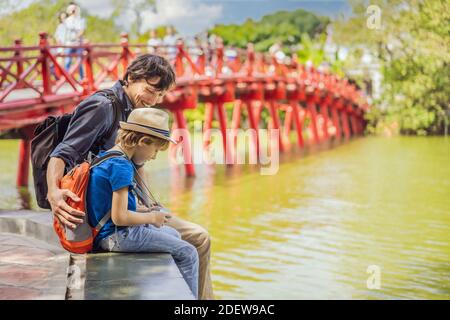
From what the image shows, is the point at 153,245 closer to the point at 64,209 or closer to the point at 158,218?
the point at 158,218

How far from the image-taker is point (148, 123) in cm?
374

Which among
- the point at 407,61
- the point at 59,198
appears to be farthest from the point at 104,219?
the point at 407,61

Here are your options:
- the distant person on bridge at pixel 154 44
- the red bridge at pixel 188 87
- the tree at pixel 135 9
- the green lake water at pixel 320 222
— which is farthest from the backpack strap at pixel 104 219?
the tree at pixel 135 9

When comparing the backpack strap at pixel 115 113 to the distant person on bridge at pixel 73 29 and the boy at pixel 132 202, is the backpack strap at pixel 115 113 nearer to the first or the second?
the boy at pixel 132 202

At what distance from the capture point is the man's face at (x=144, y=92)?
13.1 ft

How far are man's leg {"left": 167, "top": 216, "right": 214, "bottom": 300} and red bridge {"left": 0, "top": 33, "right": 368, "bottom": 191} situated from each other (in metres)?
5.86

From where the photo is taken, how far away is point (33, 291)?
358 centimetres

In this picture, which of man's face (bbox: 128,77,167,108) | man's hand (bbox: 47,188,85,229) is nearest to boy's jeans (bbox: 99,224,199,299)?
man's hand (bbox: 47,188,85,229)

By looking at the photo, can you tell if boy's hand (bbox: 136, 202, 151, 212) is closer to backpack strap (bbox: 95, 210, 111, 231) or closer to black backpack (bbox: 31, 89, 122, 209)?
backpack strap (bbox: 95, 210, 111, 231)

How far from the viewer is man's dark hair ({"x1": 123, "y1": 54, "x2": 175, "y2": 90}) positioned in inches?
155

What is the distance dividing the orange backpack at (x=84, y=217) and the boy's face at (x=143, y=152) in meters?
0.08

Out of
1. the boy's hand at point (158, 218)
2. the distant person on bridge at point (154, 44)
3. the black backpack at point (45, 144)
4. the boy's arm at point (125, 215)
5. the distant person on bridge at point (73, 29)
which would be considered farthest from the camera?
the distant person on bridge at point (154, 44)

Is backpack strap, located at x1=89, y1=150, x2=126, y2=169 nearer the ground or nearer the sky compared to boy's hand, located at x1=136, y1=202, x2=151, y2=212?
nearer the sky
